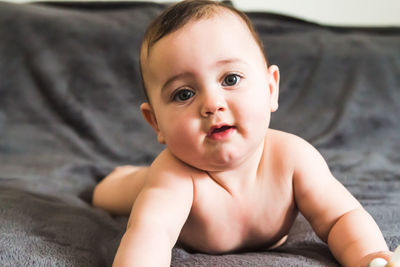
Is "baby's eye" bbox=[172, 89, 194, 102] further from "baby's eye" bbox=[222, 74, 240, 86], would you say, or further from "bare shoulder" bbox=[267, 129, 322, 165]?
"bare shoulder" bbox=[267, 129, 322, 165]

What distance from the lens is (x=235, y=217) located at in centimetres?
79

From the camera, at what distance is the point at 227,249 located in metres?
0.81

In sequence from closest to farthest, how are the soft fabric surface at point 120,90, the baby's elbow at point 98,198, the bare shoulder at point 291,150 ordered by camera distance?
the bare shoulder at point 291,150 < the baby's elbow at point 98,198 < the soft fabric surface at point 120,90

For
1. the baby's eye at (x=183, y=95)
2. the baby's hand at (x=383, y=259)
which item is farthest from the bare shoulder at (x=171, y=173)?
the baby's hand at (x=383, y=259)

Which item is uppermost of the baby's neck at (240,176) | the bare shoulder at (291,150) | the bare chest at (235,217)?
the bare shoulder at (291,150)

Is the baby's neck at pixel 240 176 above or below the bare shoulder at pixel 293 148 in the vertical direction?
below

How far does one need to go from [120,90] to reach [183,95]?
0.94 m

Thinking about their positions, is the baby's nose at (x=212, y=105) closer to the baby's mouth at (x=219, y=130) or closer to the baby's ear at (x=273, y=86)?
the baby's mouth at (x=219, y=130)

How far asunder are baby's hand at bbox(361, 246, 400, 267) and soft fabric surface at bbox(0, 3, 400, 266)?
2.20 ft

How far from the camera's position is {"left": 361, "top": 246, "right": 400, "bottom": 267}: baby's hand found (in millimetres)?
578

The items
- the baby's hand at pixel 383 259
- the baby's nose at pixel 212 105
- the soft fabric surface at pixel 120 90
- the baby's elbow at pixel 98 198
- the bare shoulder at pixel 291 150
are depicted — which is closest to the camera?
the baby's hand at pixel 383 259

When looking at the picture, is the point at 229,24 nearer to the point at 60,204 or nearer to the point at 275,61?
the point at 60,204

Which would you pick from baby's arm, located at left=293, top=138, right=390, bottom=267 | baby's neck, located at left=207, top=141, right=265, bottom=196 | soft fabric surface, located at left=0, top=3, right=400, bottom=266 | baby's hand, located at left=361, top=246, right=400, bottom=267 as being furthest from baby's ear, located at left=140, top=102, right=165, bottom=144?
soft fabric surface, located at left=0, top=3, right=400, bottom=266

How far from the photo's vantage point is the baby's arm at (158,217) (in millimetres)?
650
